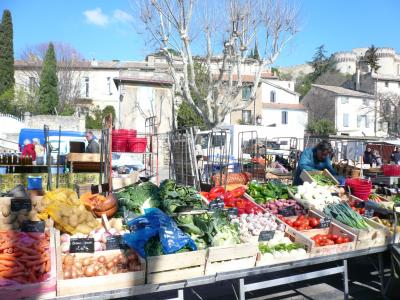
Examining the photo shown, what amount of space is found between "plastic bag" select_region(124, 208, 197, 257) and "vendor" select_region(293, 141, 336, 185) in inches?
137

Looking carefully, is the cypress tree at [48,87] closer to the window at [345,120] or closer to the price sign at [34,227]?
the price sign at [34,227]

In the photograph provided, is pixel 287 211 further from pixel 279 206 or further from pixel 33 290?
pixel 33 290

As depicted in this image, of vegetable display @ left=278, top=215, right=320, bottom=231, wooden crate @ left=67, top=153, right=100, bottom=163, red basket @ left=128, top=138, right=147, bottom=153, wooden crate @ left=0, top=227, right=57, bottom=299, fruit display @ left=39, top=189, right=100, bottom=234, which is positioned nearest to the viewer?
wooden crate @ left=0, top=227, right=57, bottom=299

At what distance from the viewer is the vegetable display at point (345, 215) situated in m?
5.07

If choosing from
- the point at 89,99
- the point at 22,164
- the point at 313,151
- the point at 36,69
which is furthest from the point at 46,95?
the point at 313,151

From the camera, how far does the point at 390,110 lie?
48.5 m

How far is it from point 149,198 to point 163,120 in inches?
1139

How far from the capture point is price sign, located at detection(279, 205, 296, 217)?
545cm

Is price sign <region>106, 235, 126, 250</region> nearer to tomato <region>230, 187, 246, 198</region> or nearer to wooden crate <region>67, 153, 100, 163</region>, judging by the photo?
tomato <region>230, 187, 246, 198</region>

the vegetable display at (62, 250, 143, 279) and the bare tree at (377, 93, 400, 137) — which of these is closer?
the vegetable display at (62, 250, 143, 279)

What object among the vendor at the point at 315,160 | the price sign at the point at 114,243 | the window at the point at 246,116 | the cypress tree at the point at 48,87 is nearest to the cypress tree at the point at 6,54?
the cypress tree at the point at 48,87

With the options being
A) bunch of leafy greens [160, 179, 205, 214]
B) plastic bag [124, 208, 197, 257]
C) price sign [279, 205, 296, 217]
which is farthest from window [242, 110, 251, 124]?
plastic bag [124, 208, 197, 257]

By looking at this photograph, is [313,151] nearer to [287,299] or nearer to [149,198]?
[287,299]

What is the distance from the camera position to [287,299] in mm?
5059
